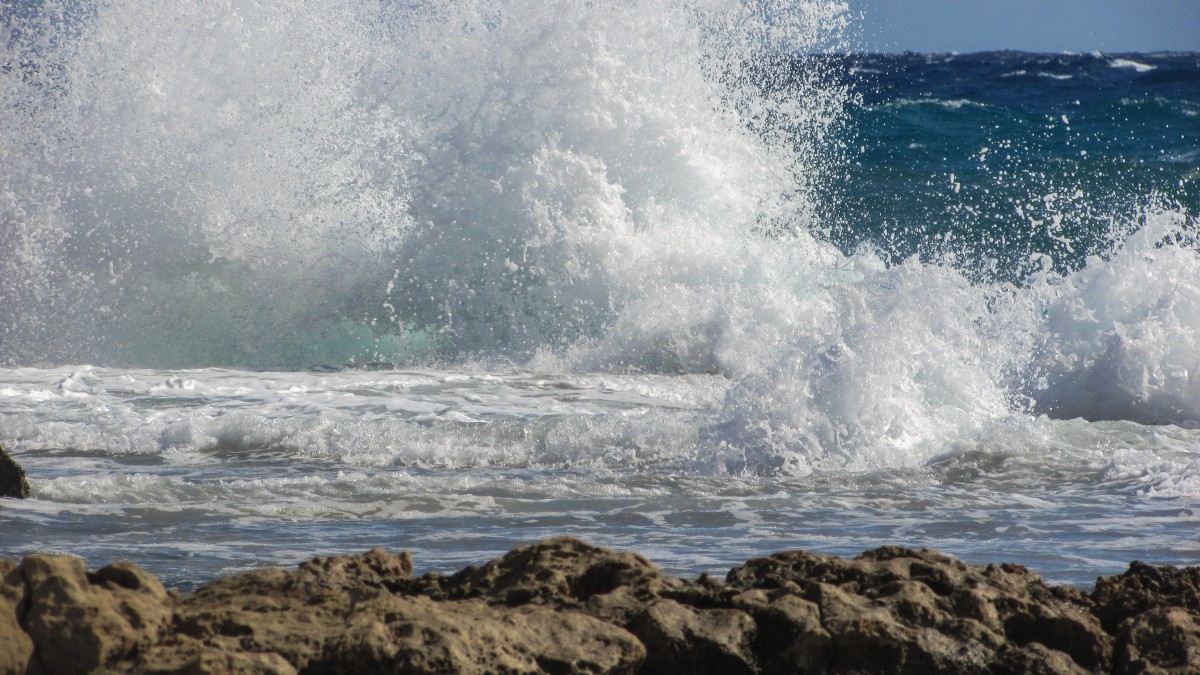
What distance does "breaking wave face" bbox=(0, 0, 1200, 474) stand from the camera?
8.45 meters

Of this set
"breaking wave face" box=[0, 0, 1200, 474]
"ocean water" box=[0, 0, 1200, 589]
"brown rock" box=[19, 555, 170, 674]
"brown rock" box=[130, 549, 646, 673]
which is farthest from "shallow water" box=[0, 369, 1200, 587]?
"breaking wave face" box=[0, 0, 1200, 474]

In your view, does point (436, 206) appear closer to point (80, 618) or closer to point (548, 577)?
point (548, 577)

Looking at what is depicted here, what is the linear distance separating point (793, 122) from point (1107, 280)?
4.19m

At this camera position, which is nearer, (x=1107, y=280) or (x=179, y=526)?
(x=179, y=526)

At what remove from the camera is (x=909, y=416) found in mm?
5832

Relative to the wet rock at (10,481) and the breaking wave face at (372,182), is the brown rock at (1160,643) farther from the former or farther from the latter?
the breaking wave face at (372,182)

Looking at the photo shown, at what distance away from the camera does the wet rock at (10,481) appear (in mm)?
4176

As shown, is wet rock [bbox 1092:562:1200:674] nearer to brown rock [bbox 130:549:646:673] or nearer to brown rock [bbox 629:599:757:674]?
brown rock [bbox 629:599:757:674]

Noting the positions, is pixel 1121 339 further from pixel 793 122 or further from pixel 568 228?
pixel 793 122

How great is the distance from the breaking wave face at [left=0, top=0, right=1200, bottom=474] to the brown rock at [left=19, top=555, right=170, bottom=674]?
6.23 meters

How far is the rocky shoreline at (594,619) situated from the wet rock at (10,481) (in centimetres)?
237

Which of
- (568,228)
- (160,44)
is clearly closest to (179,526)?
(568,228)

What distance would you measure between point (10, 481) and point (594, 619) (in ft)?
9.47

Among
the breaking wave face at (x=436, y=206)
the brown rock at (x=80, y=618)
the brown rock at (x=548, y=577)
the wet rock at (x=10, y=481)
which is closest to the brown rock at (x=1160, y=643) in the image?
the brown rock at (x=548, y=577)
